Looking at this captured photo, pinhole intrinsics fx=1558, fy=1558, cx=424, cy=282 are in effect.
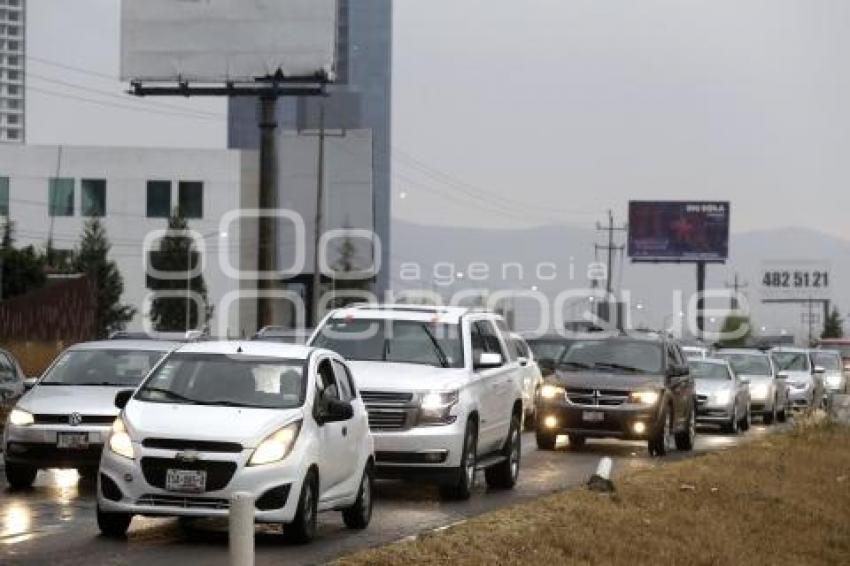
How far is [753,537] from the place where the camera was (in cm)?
1393

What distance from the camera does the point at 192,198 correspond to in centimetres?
8419

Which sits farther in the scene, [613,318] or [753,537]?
[613,318]

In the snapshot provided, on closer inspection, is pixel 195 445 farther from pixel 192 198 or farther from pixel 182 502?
pixel 192 198

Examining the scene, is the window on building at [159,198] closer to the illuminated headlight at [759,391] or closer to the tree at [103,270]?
the tree at [103,270]

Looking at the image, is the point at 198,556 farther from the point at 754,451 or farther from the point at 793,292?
the point at 793,292

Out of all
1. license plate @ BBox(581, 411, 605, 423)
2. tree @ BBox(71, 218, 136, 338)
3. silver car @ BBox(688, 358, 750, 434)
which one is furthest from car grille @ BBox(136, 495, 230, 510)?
tree @ BBox(71, 218, 136, 338)

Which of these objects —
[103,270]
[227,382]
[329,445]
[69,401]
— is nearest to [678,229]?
[103,270]

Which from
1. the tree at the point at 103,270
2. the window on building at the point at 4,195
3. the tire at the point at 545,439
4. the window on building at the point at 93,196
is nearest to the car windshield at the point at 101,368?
the tire at the point at 545,439

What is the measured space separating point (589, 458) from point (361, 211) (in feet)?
220

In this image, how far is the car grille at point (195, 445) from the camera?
11.8 meters

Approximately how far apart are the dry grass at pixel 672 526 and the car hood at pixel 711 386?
36.3 feet

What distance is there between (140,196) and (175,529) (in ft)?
239

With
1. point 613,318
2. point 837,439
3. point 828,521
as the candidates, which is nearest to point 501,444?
point 828,521

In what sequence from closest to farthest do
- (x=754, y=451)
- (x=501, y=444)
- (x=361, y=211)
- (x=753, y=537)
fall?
(x=753, y=537) < (x=501, y=444) < (x=754, y=451) < (x=361, y=211)
